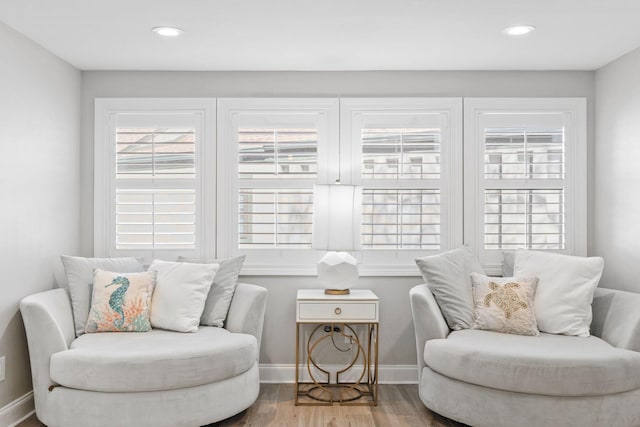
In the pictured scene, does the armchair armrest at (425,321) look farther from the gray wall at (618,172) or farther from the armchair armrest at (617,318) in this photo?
the gray wall at (618,172)

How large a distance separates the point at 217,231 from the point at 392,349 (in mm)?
1540

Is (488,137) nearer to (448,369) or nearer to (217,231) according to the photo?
(448,369)

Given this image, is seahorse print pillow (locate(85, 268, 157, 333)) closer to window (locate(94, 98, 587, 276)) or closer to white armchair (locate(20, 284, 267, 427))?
white armchair (locate(20, 284, 267, 427))

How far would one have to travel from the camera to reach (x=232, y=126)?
12.7 feet

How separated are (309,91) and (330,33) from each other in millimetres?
823

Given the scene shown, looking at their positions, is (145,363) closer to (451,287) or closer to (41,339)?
(41,339)

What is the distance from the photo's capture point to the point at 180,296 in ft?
10.6

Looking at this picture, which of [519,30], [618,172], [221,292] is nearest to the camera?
[519,30]

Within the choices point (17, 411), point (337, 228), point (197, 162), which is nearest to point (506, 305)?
point (337, 228)

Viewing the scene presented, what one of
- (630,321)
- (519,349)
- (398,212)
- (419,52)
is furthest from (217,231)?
(630,321)

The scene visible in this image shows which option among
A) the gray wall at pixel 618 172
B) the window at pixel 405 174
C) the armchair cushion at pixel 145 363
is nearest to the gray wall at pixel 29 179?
the armchair cushion at pixel 145 363

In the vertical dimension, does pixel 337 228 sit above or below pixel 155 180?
below

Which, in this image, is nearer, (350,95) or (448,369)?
(448,369)

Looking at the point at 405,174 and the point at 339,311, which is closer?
the point at 339,311
